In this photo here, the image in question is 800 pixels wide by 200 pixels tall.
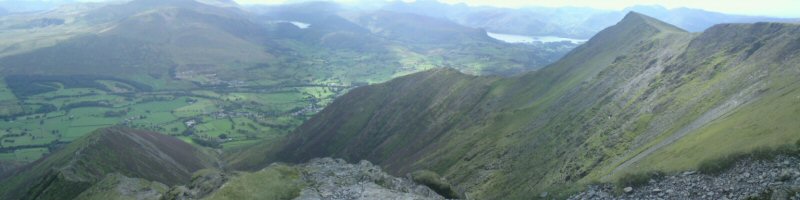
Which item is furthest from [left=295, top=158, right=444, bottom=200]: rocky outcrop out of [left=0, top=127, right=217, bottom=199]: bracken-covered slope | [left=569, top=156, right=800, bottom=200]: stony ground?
[left=0, top=127, right=217, bottom=199]: bracken-covered slope

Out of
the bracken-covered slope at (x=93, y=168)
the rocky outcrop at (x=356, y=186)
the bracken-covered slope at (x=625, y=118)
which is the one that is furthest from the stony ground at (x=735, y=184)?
the bracken-covered slope at (x=93, y=168)

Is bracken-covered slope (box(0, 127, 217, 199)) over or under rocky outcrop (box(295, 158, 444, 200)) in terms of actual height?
under

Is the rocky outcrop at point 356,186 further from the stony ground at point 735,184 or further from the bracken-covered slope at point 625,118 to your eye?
the stony ground at point 735,184

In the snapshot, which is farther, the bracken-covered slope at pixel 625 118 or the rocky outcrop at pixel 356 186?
the rocky outcrop at pixel 356 186

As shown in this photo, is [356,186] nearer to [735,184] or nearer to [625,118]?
[735,184]

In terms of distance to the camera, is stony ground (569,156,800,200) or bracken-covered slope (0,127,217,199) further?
bracken-covered slope (0,127,217,199)

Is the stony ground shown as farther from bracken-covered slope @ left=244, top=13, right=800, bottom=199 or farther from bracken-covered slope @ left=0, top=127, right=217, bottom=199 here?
bracken-covered slope @ left=0, top=127, right=217, bottom=199

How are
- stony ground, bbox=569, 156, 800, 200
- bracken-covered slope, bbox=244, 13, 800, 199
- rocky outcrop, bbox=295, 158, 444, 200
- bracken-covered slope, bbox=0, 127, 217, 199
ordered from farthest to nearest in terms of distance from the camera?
bracken-covered slope, bbox=0, 127, 217, 199 < rocky outcrop, bbox=295, 158, 444, 200 < bracken-covered slope, bbox=244, 13, 800, 199 < stony ground, bbox=569, 156, 800, 200
